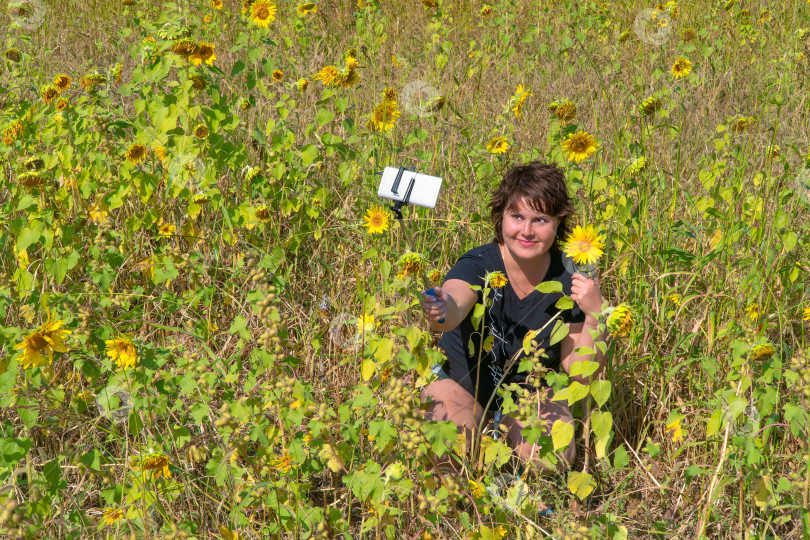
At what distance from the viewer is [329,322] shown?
224 cm

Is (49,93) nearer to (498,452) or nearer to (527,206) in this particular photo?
(527,206)

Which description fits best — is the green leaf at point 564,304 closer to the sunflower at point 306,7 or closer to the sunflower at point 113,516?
the sunflower at point 113,516

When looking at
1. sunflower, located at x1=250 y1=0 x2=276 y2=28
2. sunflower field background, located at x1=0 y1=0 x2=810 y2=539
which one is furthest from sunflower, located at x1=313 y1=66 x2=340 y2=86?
sunflower, located at x1=250 y1=0 x2=276 y2=28

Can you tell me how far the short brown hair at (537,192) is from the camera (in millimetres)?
1974

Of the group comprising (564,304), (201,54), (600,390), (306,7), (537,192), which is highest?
(306,7)

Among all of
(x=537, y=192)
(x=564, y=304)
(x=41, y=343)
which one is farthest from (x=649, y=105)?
(x=41, y=343)

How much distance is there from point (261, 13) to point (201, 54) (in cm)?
55

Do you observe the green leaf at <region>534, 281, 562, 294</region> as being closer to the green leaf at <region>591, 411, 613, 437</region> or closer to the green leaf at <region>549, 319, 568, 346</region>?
the green leaf at <region>549, 319, 568, 346</region>

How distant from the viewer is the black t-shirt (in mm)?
2035

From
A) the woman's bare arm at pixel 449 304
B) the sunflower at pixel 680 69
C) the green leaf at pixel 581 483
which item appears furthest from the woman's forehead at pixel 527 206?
the sunflower at pixel 680 69

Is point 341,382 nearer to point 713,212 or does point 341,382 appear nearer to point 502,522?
point 502,522

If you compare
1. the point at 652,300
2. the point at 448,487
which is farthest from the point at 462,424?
the point at 652,300

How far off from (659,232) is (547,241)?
0.46 meters

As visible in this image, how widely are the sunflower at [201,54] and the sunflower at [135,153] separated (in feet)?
1.15
